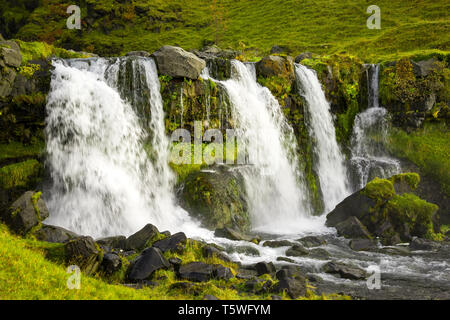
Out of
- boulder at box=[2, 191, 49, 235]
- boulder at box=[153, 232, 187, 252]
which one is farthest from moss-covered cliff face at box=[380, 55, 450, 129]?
boulder at box=[2, 191, 49, 235]

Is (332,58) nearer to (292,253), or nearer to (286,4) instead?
(292,253)

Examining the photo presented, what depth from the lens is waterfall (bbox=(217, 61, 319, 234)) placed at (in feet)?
78.0

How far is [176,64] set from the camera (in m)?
23.2

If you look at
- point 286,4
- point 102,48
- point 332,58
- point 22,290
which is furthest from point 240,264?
point 286,4

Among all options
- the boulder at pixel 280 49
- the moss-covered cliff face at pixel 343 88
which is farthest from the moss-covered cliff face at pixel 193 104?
the boulder at pixel 280 49

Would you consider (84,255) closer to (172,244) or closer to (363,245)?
(172,244)

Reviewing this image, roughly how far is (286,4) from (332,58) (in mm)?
55927

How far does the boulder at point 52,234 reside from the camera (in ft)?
47.7

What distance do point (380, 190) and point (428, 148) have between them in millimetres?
10609

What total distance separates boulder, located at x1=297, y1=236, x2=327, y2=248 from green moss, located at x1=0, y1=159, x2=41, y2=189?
1380cm

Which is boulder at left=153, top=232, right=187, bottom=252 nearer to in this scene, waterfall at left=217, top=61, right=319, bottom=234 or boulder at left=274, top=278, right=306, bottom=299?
A: boulder at left=274, top=278, right=306, bottom=299

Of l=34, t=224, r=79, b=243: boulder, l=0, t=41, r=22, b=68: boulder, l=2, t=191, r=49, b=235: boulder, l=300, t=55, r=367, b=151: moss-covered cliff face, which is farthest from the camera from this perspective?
l=300, t=55, r=367, b=151: moss-covered cliff face

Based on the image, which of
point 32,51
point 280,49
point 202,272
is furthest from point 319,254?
point 280,49

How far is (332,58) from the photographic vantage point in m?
31.7
